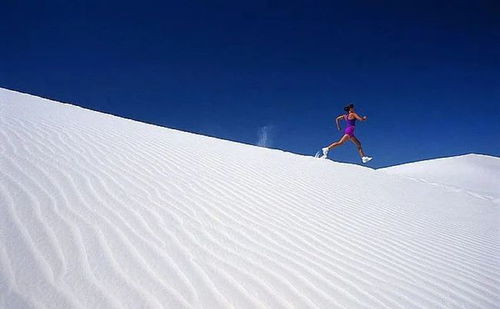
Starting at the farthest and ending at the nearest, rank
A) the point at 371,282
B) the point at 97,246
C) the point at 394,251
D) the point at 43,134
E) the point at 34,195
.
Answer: the point at 43,134, the point at 394,251, the point at 34,195, the point at 371,282, the point at 97,246

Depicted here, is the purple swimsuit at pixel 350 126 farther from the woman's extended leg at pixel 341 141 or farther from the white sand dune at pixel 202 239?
the white sand dune at pixel 202 239

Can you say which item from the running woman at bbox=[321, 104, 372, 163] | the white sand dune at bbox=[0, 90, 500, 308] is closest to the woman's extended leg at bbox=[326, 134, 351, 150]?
the running woman at bbox=[321, 104, 372, 163]

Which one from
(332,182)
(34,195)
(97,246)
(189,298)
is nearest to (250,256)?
(189,298)

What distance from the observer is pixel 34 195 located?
2.69 metres

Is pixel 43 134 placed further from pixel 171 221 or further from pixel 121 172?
pixel 171 221

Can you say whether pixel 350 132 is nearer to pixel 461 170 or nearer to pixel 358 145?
pixel 358 145

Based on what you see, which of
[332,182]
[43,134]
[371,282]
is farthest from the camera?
[332,182]

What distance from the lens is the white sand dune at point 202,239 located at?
6.20 ft

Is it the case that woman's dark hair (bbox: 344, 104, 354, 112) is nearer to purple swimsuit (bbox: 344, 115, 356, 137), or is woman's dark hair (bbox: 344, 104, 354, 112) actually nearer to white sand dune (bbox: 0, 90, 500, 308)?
purple swimsuit (bbox: 344, 115, 356, 137)

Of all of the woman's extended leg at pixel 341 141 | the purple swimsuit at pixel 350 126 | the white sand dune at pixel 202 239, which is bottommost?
the white sand dune at pixel 202 239

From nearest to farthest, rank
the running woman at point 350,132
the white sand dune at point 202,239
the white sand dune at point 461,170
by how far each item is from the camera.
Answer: the white sand dune at point 202,239 → the running woman at point 350,132 → the white sand dune at point 461,170

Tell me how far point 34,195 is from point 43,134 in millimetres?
2489

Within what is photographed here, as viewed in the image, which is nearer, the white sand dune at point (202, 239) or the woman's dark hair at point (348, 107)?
the white sand dune at point (202, 239)

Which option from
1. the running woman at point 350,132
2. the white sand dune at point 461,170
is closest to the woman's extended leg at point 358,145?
the running woman at point 350,132
